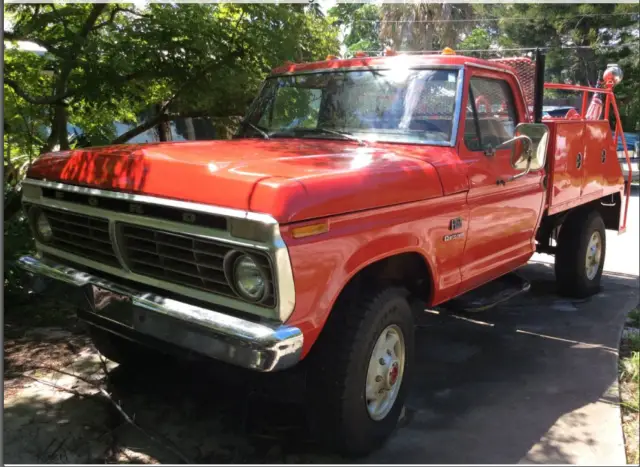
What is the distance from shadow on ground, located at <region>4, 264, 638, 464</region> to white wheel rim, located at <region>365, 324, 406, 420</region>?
23 centimetres

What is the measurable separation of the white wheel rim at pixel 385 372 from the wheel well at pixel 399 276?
268 mm

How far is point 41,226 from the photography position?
3.76 meters

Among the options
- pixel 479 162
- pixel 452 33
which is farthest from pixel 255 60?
pixel 452 33

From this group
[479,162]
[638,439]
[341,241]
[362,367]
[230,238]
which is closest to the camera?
[230,238]

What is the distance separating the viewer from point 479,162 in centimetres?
392

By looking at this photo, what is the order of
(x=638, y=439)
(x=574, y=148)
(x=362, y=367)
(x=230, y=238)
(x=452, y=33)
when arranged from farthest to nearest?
1. (x=452, y=33)
2. (x=574, y=148)
3. (x=638, y=439)
4. (x=362, y=367)
5. (x=230, y=238)

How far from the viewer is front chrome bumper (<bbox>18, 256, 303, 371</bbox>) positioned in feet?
8.38

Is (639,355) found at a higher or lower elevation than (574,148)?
lower

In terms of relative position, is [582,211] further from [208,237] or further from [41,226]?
[41,226]

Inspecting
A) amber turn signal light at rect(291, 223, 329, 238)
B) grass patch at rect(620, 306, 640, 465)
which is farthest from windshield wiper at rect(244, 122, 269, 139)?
grass patch at rect(620, 306, 640, 465)

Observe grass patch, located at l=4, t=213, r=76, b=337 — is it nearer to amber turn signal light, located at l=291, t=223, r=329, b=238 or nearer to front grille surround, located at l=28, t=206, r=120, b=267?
front grille surround, located at l=28, t=206, r=120, b=267

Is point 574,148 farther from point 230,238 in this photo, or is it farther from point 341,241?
point 230,238

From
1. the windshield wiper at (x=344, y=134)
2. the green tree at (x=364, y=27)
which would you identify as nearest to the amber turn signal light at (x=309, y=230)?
the windshield wiper at (x=344, y=134)

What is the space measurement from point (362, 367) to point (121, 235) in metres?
1.39
